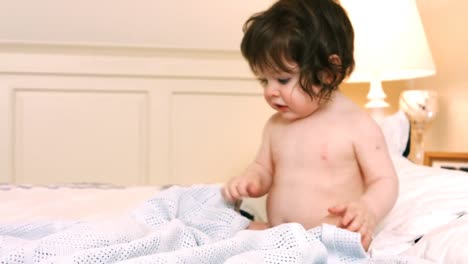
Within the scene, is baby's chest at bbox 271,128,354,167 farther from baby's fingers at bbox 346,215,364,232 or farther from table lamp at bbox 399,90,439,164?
table lamp at bbox 399,90,439,164

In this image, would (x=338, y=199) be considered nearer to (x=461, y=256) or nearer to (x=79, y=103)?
(x=461, y=256)

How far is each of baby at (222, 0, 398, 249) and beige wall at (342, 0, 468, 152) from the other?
89 cm

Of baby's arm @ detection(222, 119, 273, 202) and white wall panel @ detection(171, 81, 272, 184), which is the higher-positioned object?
baby's arm @ detection(222, 119, 273, 202)

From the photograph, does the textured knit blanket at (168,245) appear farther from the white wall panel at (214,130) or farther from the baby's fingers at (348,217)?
the white wall panel at (214,130)

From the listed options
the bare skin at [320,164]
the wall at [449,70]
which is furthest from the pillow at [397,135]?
the wall at [449,70]

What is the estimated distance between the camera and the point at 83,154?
195cm

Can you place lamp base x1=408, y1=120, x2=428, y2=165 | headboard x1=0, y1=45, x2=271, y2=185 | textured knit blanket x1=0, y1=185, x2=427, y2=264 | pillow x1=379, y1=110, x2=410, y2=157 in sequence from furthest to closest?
headboard x1=0, y1=45, x2=271, y2=185 → lamp base x1=408, y1=120, x2=428, y2=165 → pillow x1=379, y1=110, x2=410, y2=157 → textured knit blanket x1=0, y1=185, x2=427, y2=264

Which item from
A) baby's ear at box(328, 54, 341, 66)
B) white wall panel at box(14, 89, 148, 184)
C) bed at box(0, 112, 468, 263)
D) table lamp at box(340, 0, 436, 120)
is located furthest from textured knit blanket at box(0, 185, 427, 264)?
white wall panel at box(14, 89, 148, 184)

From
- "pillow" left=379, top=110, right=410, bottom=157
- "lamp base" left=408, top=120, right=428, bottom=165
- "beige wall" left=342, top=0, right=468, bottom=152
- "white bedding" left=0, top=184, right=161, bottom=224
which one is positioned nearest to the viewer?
"white bedding" left=0, top=184, right=161, bottom=224

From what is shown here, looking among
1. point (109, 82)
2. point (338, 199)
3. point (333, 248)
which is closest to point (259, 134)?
point (109, 82)

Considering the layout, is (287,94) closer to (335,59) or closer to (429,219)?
(335,59)

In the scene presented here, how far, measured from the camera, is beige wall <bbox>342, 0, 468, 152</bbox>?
166cm

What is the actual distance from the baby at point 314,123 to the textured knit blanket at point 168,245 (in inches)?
6.9

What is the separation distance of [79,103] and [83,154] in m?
0.18
